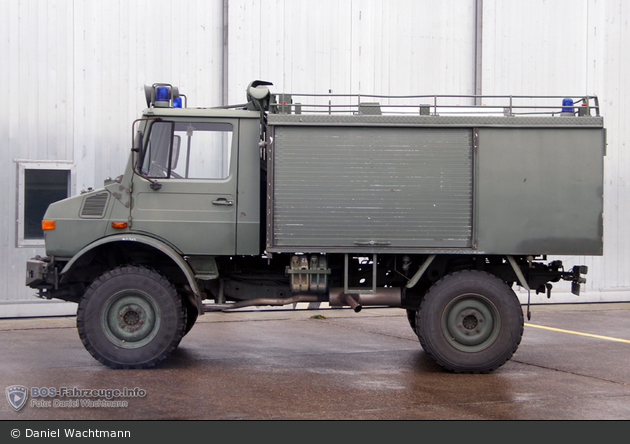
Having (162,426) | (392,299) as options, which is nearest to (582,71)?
(392,299)

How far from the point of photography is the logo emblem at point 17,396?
5484 mm

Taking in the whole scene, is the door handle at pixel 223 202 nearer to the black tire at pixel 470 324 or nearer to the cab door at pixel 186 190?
the cab door at pixel 186 190

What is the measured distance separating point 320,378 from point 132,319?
216cm

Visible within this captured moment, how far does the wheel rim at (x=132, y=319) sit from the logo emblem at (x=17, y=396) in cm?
115

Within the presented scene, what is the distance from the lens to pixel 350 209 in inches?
280

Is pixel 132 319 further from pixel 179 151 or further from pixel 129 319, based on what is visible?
pixel 179 151

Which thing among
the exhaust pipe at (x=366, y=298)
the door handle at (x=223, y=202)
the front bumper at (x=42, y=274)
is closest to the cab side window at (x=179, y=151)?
the door handle at (x=223, y=202)

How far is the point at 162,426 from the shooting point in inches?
195

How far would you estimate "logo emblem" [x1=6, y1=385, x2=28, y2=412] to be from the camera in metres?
5.48

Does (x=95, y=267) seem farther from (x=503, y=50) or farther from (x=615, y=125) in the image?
(x=615, y=125)

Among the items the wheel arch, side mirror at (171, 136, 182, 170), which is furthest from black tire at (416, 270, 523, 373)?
side mirror at (171, 136, 182, 170)

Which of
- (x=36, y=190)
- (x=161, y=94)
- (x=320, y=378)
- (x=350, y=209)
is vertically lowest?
(x=320, y=378)

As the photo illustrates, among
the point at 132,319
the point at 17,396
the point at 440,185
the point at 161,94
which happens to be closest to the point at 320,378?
the point at 132,319

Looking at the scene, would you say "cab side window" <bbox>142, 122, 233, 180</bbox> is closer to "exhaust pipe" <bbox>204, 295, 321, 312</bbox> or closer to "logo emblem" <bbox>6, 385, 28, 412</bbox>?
"exhaust pipe" <bbox>204, 295, 321, 312</bbox>
